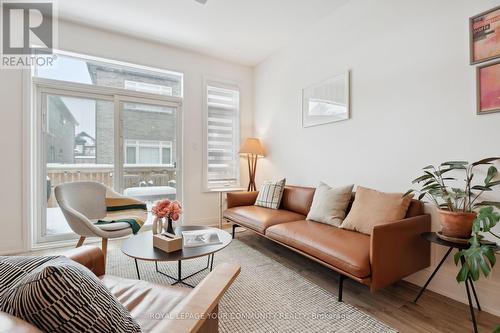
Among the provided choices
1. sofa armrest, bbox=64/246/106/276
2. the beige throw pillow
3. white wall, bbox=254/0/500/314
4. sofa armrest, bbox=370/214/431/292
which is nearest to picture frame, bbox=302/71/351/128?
white wall, bbox=254/0/500/314

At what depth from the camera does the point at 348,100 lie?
277 centimetres

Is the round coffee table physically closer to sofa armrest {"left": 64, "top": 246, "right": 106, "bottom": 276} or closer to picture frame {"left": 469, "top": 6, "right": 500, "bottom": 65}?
sofa armrest {"left": 64, "top": 246, "right": 106, "bottom": 276}

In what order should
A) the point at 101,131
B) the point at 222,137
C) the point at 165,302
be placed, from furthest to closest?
1. the point at 222,137
2. the point at 101,131
3. the point at 165,302

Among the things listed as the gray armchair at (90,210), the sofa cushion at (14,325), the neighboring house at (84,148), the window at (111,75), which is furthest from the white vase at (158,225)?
the window at (111,75)

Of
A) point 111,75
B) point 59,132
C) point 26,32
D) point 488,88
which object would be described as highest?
point 26,32

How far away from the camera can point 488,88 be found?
175 centimetres

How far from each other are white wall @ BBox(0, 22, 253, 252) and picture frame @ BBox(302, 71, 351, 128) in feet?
4.70

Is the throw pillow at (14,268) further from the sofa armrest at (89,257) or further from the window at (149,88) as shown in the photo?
the window at (149,88)

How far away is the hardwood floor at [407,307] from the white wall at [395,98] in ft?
0.49

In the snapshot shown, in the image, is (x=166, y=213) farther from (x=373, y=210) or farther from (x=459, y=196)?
(x=459, y=196)

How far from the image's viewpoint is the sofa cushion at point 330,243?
168 centimetres

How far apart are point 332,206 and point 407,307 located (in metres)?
0.98

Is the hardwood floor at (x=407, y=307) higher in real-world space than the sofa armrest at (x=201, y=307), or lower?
lower

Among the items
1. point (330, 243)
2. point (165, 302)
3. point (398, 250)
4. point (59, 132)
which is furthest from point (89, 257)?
point (59, 132)
